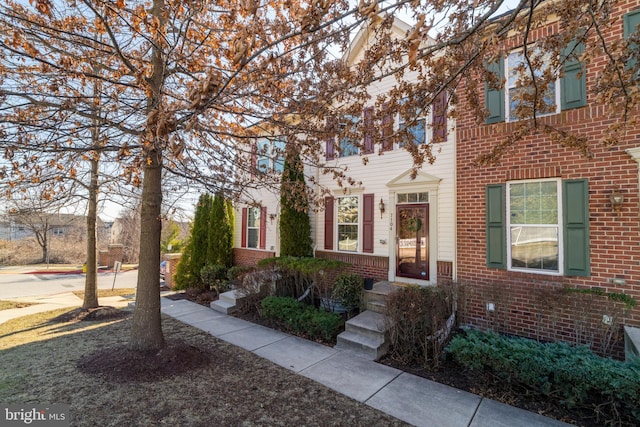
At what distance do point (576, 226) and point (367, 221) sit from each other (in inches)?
171

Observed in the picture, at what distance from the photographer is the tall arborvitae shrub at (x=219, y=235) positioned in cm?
1106

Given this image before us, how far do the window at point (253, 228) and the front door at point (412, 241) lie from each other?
233 inches

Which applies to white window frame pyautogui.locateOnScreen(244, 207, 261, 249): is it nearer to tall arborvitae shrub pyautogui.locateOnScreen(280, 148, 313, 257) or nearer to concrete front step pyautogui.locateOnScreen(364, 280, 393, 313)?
tall arborvitae shrub pyautogui.locateOnScreen(280, 148, 313, 257)

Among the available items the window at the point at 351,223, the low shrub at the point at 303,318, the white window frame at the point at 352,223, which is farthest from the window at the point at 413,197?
the low shrub at the point at 303,318

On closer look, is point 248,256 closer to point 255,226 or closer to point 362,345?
point 255,226

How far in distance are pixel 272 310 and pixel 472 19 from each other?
20.8 ft

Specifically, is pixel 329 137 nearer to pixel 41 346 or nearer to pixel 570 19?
pixel 570 19

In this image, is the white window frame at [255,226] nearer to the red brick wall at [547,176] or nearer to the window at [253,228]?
the window at [253,228]

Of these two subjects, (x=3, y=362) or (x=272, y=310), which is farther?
(x=272, y=310)

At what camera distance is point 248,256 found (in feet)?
37.8

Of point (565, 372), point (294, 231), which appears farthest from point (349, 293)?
point (565, 372)

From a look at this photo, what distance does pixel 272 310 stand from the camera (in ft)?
22.6

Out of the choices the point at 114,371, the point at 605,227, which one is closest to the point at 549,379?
the point at 605,227

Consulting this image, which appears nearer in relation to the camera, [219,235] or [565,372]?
[565,372]
